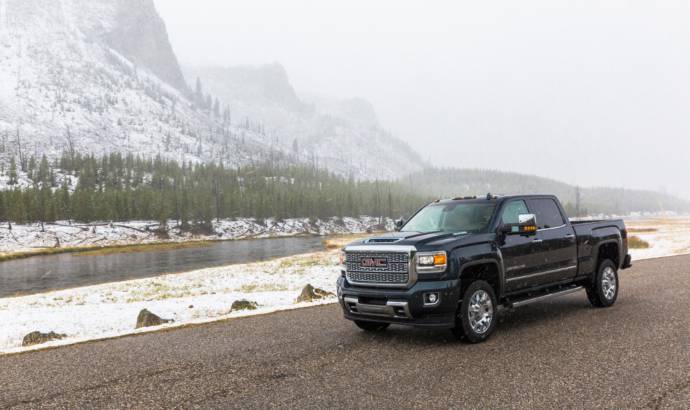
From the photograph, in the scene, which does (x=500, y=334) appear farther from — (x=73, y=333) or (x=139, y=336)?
(x=73, y=333)

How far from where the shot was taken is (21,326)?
15.5 meters

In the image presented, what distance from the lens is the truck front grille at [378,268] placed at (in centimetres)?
833

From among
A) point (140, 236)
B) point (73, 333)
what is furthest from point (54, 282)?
point (140, 236)

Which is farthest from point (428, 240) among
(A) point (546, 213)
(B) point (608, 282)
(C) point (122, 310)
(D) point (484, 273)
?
(C) point (122, 310)

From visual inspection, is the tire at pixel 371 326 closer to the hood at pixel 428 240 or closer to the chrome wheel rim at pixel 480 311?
the hood at pixel 428 240

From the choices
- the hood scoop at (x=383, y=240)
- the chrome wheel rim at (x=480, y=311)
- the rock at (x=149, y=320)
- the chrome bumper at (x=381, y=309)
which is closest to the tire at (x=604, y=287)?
the chrome wheel rim at (x=480, y=311)

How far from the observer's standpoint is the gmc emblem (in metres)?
8.54

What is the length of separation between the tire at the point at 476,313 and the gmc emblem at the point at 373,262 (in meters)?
1.38

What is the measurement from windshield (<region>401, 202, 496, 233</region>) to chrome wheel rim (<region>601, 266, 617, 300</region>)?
12.7ft

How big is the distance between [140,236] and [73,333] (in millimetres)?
107676

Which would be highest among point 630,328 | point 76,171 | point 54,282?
point 76,171

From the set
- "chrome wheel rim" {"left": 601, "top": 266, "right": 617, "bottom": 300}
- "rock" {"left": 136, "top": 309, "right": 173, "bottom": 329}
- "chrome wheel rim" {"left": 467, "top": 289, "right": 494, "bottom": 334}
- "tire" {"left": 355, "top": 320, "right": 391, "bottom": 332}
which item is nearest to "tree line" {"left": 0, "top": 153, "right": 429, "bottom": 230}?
"rock" {"left": 136, "top": 309, "right": 173, "bottom": 329}

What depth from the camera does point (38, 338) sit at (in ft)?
41.5

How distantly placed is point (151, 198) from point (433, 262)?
436 feet
